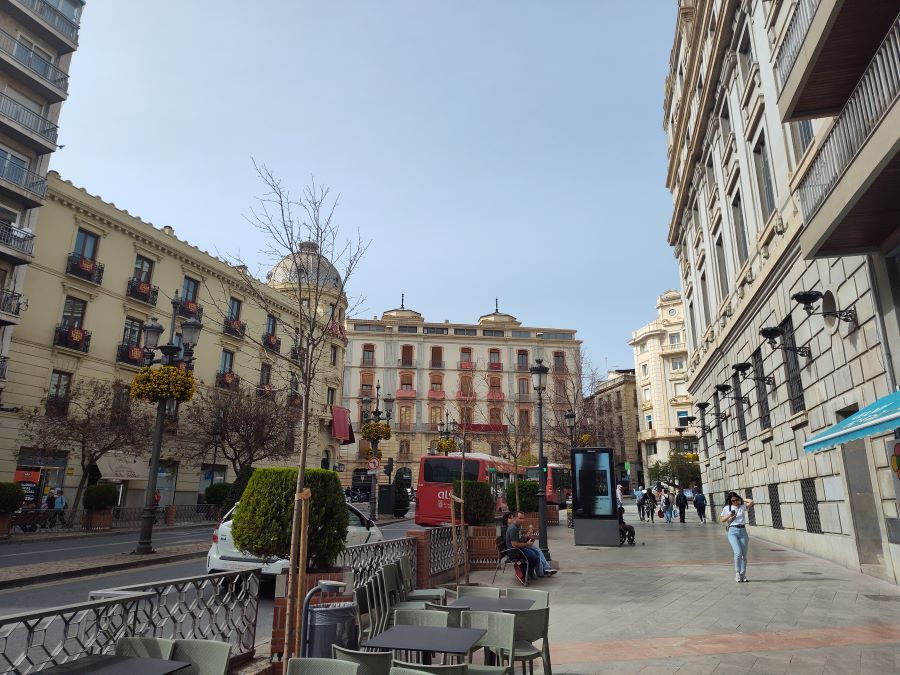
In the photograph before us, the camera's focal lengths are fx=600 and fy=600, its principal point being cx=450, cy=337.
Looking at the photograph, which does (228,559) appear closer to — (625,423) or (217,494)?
(217,494)

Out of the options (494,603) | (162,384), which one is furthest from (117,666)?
(162,384)

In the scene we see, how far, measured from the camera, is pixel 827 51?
8969mm

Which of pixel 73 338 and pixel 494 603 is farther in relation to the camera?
pixel 73 338

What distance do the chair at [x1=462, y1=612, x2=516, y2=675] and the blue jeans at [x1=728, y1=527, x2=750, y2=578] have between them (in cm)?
753

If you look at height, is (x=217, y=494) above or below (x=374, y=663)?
above

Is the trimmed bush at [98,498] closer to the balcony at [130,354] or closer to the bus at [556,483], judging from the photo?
the balcony at [130,354]

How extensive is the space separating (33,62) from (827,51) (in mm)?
28983

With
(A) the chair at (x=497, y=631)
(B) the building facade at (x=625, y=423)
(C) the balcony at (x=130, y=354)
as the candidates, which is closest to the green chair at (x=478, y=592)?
(A) the chair at (x=497, y=631)

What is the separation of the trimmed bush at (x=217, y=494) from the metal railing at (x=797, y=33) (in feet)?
89.1

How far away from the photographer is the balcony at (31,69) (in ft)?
78.4

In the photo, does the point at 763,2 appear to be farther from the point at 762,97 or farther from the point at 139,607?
the point at 139,607

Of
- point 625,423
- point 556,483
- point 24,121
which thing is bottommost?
point 556,483

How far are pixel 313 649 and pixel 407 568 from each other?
124 inches

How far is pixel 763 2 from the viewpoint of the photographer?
15523 millimetres
